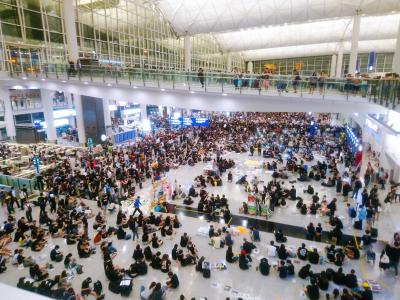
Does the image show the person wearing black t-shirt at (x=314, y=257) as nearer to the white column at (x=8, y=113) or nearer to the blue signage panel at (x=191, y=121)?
the blue signage panel at (x=191, y=121)

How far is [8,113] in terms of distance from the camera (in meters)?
25.7

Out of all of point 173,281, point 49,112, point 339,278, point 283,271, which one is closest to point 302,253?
point 283,271

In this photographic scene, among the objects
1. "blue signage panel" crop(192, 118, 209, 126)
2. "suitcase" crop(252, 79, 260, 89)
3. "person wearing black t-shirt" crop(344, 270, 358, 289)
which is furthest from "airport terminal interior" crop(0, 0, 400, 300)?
"suitcase" crop(252, 79, 260, 89)

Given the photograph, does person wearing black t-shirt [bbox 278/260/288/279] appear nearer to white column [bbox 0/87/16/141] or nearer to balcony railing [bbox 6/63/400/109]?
balcony railing [bbox 6/63/400/109]

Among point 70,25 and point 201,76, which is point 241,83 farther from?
point 70,25

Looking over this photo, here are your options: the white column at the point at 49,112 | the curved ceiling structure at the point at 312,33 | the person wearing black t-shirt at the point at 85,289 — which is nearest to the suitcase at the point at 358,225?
the person wearing black t-shirt at the point at 85,289

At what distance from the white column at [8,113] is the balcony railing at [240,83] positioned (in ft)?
22.6

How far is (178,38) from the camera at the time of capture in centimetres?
4009

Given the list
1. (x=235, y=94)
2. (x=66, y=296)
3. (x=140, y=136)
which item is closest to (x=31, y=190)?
(x=66, y=296)

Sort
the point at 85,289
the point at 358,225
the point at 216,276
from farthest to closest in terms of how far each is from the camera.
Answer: the point at 358,225
the point at 216,276
the point at 85,289

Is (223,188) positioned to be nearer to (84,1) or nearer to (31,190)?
(31,190)

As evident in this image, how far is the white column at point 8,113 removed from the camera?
24830mm

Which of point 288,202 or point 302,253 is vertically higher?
point 302,253

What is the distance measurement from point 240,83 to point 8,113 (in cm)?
2101
